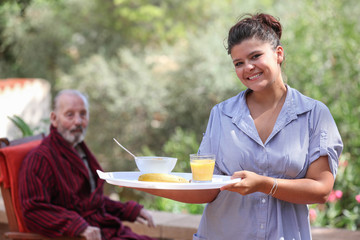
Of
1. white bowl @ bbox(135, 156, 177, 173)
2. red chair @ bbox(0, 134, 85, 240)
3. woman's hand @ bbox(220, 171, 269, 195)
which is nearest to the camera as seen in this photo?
woman's hand @ bbox(220, 171, 269, 195)

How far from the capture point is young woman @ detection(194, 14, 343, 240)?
5.35ft

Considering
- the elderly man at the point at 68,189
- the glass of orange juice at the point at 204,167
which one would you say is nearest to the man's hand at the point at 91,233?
the elderly man at the point at 68,189

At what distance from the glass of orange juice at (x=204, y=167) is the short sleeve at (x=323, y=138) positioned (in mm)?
337

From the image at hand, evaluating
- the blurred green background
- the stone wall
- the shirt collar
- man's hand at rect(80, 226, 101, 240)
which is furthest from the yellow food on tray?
the stone wall

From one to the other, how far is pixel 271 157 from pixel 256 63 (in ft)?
1.07

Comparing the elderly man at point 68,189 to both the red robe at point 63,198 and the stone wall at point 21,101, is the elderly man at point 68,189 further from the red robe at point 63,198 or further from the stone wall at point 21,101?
the stone wall at point 21,101

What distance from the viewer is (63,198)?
2869 mm

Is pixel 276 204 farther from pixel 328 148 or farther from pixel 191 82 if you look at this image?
pixel 191 82

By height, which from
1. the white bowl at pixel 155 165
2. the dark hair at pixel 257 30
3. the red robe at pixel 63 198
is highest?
the dark hair at pixel 257 30

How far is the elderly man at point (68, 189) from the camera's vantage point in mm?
2744

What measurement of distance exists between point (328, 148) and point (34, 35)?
1800 centimetres

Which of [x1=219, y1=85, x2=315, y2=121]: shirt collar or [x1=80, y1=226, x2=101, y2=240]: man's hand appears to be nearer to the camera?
[x1=219, y1=85, x2=315, y2=121]: shirt collar

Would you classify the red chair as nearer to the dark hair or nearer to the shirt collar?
the shirt collar

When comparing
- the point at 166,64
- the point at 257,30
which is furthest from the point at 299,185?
the point at 166,64
